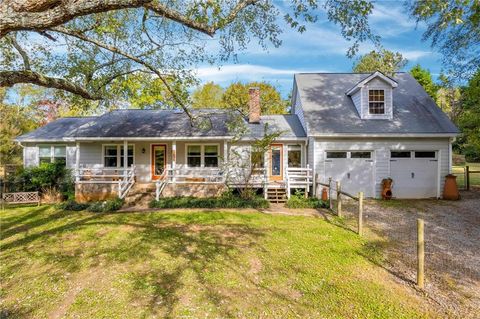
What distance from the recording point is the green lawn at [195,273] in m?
4.25

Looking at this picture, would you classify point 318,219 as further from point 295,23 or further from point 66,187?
point 66,187

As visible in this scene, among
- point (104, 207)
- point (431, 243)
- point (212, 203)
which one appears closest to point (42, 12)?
point (104, 207)

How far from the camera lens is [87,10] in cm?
368

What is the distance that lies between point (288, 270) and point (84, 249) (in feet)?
16.7

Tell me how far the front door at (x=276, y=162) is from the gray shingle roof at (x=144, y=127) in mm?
856

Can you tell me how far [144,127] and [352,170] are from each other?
11470mm

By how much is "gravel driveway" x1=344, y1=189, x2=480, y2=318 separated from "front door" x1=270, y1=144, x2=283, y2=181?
4099 mm

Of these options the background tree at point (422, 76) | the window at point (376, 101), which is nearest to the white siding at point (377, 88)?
the window at point (376, 101)

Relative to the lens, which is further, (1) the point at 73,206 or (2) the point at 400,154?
(2) the point at 400,154

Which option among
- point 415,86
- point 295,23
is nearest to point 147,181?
point 295,23

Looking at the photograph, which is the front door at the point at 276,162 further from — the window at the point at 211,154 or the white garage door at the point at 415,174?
the white garage door at the point at 415,174

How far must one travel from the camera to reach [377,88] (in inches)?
557

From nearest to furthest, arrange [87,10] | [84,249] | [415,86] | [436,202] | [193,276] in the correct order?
[87,10]
[193,276]
[84,249]
[436,202]
[415,86]

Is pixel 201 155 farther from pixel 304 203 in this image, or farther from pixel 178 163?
pixel 304 203
